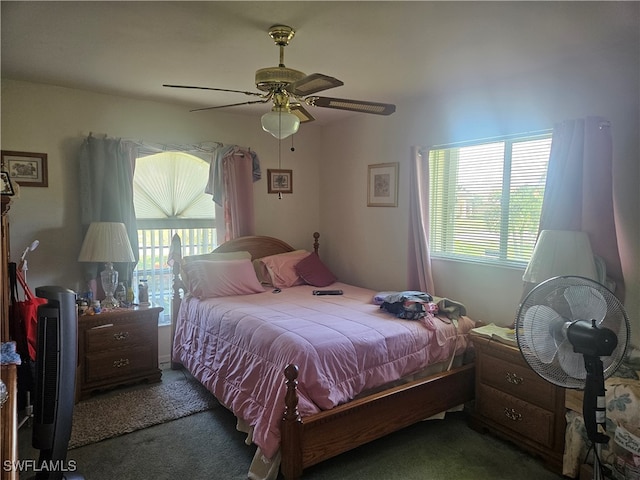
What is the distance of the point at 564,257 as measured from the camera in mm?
2354

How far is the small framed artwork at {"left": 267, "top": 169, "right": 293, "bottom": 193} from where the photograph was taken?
4488 millimetres

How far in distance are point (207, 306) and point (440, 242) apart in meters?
1.99

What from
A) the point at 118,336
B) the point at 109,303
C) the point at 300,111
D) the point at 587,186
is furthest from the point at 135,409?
the point at 587,186

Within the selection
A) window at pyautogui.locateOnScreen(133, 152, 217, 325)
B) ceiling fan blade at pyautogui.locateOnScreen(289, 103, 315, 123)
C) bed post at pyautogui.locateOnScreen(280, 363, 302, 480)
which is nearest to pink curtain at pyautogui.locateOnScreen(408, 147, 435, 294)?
ceiling fan blade at pyautogui.locateOnScreen(289, 103, 315, 123)

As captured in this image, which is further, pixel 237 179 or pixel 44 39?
pixel 237 179

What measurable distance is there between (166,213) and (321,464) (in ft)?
8.71

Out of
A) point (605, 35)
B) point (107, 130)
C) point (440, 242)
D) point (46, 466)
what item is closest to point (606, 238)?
point (605, 35)

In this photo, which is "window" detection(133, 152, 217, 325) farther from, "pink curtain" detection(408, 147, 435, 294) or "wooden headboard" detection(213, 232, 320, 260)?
"pink curtain" detection(408, 147, 435, 294)

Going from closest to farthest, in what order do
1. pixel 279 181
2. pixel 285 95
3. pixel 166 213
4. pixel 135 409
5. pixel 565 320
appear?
pixel 565 320, pixel 285 95, pixel 135 409, pixel 166 213, pixel 279 181

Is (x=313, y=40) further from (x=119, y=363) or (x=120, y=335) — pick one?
(x=119, y=363)

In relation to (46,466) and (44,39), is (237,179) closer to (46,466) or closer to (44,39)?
(44,39)

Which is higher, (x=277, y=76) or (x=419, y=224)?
(x=277, y=76)

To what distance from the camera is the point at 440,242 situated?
3627 mm

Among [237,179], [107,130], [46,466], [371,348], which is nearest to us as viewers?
[46,466]
